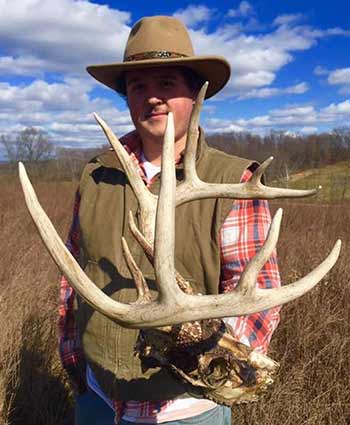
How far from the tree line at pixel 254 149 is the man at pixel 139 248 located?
2865cm

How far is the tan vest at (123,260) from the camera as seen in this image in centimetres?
157

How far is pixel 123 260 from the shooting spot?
1.65 meters

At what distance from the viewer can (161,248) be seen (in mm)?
1102

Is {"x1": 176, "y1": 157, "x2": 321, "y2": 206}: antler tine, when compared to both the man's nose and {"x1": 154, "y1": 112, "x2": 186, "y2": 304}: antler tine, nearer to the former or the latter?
the man's nose

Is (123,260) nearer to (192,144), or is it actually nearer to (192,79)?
(192,144)

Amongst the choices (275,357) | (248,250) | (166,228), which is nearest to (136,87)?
(248,250)

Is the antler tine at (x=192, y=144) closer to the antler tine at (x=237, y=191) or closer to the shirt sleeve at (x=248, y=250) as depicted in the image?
the antler tine at (x=237, y=191)

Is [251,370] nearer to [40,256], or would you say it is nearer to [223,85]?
[223,85]

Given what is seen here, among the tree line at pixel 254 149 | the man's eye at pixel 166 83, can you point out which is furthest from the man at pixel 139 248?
the tree line at pixel 254 149

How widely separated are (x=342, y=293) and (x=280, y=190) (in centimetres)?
317

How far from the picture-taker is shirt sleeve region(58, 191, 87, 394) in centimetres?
201

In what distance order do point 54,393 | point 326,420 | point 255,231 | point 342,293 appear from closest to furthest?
point 255,231
point 326,420
point 54,393
point 342,293

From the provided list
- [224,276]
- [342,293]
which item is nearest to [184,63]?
[224,276]

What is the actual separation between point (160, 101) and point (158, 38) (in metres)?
0.26
